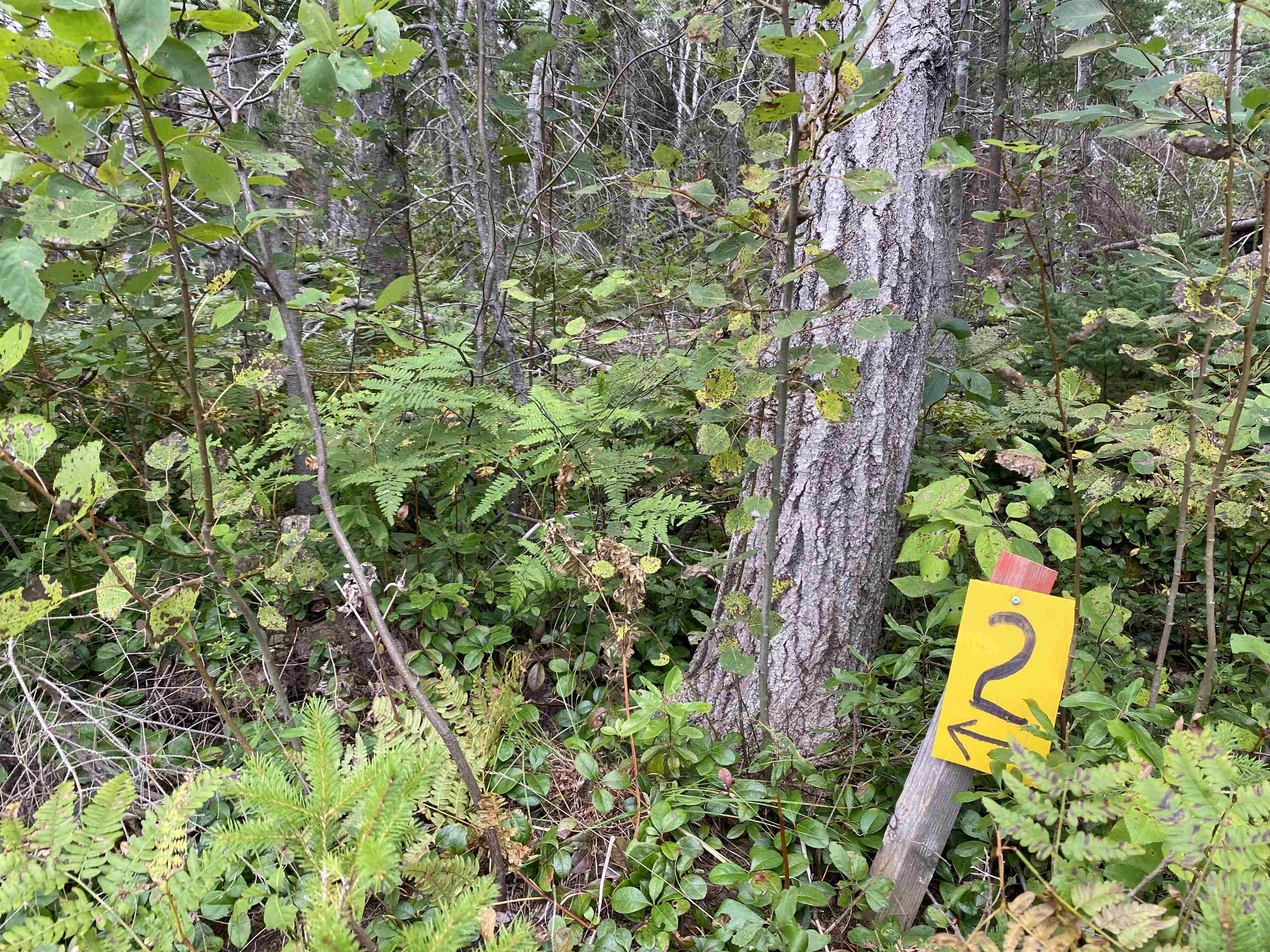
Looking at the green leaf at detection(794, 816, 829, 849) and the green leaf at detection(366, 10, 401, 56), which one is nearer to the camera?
the green leaf at detection(366, 10, 401, 56)

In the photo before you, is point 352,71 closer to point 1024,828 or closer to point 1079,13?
point 1079,13

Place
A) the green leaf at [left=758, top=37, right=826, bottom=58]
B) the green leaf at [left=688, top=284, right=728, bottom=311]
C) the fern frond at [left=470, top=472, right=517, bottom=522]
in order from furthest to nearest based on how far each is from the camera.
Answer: the fern frond at [left=470, top=472, right=517, bottom=522] → the green leaf at [left=688, top=284, right=728, bottom=311] → the green leaf at [left=758, top=37, right=826, bottom=58]

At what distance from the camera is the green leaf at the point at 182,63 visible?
50.6 inches

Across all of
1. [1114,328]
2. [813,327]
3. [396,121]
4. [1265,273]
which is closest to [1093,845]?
[1265,273]

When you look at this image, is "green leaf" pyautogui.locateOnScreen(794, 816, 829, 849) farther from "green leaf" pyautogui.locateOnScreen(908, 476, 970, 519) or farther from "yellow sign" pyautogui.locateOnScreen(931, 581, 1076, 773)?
"green leaf" pyautogui.locateOnScreen(908, 476, 970, 519)

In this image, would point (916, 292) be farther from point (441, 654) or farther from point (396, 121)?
point (396, 121)

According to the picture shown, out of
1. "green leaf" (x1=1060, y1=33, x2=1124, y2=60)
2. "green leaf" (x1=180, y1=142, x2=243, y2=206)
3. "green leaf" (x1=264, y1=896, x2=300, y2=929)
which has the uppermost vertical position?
"green leaf" (x1=1060, y1=33, x2=1124, y2=60)

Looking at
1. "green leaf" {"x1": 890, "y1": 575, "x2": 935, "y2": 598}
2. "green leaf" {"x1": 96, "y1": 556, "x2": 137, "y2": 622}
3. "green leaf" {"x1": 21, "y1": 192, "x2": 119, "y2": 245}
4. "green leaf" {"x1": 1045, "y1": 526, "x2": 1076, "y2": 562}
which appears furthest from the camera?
"green leaf" {"x1": 890, "y1": 575, "x2": 935, "y2": 598}

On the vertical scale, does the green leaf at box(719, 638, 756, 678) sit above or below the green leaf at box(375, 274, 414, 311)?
below

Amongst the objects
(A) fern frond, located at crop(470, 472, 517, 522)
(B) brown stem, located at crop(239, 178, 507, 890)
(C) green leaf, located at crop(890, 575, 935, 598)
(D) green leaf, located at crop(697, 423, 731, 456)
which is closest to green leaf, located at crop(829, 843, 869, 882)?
(C) green leaf, located at crop(890, 575, 935, 598)

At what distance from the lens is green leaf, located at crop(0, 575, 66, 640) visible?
140cm

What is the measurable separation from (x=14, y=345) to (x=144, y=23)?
78 centimetres

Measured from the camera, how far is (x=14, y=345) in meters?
1.44

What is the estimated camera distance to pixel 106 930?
1.58 m
